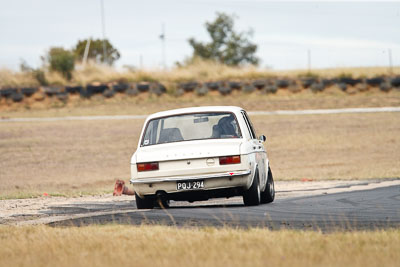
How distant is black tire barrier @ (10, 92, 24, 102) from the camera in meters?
45.6

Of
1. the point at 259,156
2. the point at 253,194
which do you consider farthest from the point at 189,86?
the point at 253,194

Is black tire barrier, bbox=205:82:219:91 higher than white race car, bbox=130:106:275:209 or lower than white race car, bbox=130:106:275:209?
lower

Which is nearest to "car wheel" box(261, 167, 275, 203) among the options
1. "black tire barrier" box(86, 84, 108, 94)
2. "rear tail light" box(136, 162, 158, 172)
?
"rear tail light" box(136, 162, 158, 172)

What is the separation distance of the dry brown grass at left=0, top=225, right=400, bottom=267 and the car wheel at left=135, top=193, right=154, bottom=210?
2902mm

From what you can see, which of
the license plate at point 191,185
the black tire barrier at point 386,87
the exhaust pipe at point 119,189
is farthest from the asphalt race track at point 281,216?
the black tire barrier at point 386,87

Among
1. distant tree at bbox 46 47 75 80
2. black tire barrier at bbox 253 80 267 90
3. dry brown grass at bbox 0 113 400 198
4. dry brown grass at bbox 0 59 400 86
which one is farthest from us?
distant tree at bbox 46 47 75 80

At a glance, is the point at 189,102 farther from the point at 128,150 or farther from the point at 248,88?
the point at 128,150

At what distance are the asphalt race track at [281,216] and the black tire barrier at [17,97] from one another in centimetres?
3292

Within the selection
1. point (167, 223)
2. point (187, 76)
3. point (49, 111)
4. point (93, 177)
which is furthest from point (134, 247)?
point (187, 76)

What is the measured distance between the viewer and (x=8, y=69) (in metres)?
51.2

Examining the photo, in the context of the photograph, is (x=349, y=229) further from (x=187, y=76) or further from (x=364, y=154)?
(x=187, y=76)

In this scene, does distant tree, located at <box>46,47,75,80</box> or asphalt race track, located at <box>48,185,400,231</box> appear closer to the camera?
asphalt race track, located at <box>48,185,400,231</box>

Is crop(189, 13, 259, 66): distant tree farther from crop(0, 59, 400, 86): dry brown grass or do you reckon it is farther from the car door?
the car door

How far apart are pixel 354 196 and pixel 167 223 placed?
5944 millimetres
